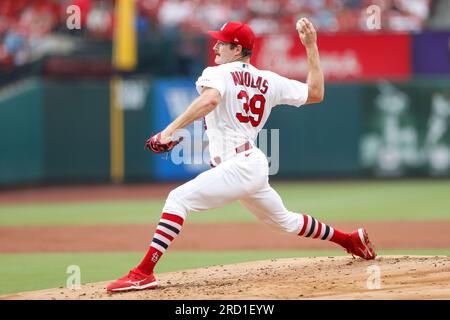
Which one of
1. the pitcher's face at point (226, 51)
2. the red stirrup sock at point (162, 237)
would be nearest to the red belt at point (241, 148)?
the red stirrup sock at point (162, 237)

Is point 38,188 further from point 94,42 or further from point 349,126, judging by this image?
point 349,126

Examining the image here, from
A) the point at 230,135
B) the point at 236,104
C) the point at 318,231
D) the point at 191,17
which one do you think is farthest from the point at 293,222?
the point at 191,17

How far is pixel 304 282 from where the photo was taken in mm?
6633

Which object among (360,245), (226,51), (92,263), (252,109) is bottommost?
(92,263)

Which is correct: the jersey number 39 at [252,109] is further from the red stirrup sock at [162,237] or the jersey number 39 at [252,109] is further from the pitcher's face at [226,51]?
the red stirrup sock at [162,237]

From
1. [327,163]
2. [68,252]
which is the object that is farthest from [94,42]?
[68,252]

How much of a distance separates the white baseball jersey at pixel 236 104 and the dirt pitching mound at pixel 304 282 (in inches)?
39.4

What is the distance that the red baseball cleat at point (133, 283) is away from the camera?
20.6 ft

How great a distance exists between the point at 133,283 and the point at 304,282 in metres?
1.25

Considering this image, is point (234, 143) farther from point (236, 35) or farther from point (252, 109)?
point (236, 35)

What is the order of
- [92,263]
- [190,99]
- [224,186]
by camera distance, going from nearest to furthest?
1. [224,186]
2. [92,263]
3. [190,99]

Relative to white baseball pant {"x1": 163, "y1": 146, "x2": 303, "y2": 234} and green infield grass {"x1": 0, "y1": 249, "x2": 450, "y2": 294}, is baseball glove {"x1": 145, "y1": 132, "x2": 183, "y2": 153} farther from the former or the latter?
green infield grass {"x1": 0, "y1": 249, "x2": 450, "y2": 294}
